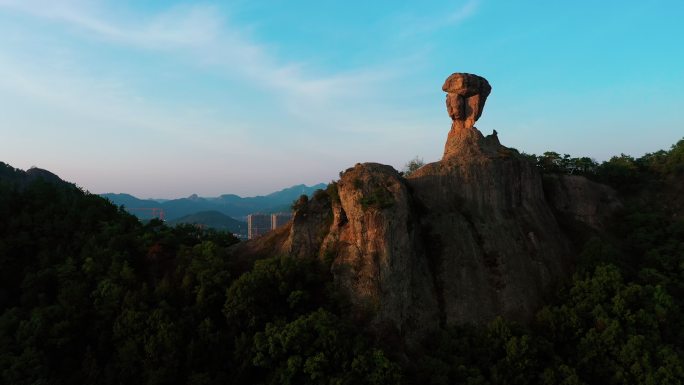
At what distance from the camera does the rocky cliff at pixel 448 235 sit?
24.9 meters

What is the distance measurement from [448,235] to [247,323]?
41.3 ft

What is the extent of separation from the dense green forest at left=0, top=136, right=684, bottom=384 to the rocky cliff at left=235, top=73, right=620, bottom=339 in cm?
131

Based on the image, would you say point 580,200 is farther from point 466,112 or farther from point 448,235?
point 448,235

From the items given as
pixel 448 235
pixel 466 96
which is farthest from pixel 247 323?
pixel 466 96

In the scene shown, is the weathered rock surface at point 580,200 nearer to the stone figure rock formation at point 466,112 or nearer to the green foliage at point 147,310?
the stone figure rock formation at point 466,112

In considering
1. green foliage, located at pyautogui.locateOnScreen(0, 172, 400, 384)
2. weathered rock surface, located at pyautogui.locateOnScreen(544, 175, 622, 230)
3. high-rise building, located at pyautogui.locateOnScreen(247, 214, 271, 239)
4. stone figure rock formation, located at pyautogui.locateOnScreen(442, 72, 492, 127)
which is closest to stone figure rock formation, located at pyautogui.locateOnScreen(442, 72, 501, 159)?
stone figure rock formation, located at pyautogui.locateOnScreen(442, 72, 492, 127)

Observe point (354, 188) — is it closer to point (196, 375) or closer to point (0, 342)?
point (196, 375)

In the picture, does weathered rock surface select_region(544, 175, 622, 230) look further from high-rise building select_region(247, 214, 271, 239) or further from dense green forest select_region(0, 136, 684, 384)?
high-rise building select_region(247, 214, 271, 239)

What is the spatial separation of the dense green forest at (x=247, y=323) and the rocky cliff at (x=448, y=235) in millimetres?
1310

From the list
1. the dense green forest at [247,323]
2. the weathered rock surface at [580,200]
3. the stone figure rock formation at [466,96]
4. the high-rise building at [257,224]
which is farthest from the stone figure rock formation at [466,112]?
the high-rise building at [257,224]

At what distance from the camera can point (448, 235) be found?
28297mm

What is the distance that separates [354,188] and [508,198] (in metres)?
10.9

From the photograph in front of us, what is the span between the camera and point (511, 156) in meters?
32.1

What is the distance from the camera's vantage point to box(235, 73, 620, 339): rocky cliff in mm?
24875
